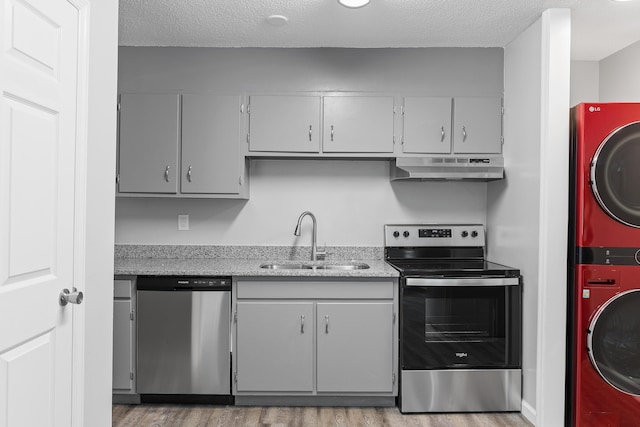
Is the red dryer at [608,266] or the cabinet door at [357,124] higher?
the cabinet door at [357,124]

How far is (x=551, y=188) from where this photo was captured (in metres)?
2.62

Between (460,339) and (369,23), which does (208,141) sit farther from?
(460,339)

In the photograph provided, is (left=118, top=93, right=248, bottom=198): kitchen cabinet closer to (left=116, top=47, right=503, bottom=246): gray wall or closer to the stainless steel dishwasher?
(left=116, top=47, right=503, bottom=246): gray wall

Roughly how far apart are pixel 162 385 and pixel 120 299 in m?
0.59

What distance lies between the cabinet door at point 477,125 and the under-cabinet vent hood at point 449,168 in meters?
0.10

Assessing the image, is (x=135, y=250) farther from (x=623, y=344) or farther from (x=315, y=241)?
(x=623, y=344)

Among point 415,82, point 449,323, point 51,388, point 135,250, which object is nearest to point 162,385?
point 135,250

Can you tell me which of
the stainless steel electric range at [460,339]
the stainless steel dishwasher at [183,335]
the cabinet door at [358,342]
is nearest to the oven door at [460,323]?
the stainless steel electric range at [460,339]

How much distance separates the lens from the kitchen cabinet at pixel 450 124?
3215 mm

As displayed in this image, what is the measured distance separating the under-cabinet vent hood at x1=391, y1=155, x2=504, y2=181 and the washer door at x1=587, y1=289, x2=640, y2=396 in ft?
3.59

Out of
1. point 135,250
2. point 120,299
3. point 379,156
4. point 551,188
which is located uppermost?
point 379,156

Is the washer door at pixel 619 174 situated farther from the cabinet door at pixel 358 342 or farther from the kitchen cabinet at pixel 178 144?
the kitchen cabinet at pixel 178 144

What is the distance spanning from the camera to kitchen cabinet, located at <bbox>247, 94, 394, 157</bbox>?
3.21 m

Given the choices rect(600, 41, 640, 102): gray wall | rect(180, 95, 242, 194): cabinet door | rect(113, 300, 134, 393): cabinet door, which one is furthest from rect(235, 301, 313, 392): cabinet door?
rect(600, 41, 640, 102): gray wall
